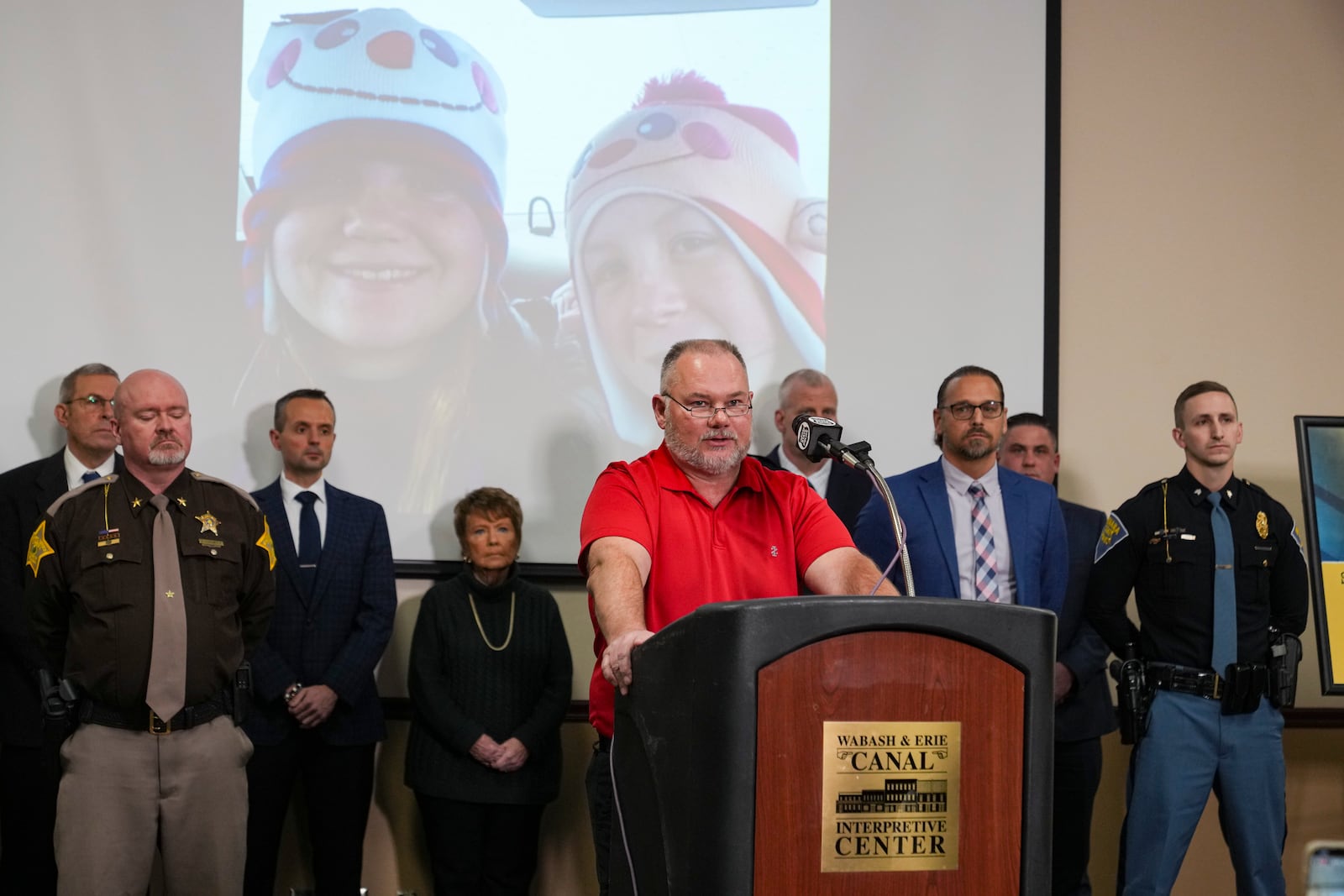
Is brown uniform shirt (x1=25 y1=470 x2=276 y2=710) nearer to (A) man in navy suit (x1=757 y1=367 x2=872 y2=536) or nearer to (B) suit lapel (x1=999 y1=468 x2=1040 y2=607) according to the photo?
(A) man in navy suit (x1=757 y1=367 x2=872 y2=536)

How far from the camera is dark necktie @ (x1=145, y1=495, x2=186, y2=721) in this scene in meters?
3.07

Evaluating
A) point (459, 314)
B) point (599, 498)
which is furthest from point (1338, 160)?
point (599, 498)

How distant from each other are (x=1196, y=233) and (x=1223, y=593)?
1480 millimetres

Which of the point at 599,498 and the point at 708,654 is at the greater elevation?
the point at 599,498

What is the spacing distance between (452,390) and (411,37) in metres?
1.26

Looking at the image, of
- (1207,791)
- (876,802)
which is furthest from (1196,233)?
(876,802)

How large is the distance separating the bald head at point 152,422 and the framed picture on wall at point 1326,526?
10.6 feet

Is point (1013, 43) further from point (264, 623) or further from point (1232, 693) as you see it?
point (264, 623)

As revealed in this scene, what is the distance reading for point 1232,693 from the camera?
347 cm

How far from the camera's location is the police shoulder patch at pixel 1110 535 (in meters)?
3.70

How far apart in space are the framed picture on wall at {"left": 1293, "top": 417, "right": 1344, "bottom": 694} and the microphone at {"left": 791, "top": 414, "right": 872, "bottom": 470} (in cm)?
239

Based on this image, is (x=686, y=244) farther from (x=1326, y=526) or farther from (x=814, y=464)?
(x=1326, y=526)

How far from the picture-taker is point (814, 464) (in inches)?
157

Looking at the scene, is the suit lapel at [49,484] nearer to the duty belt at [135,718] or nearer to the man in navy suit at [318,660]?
the man in navy suit at [318,660]
